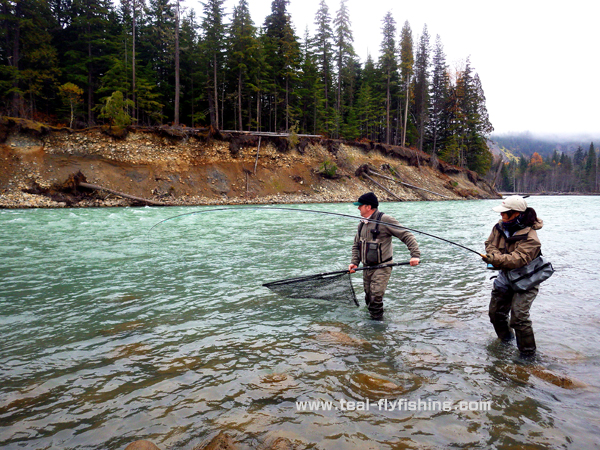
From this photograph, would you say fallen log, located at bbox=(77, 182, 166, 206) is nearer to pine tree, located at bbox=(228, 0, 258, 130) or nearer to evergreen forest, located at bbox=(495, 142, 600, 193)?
pine tree, located at bbox=(228, 0, 258, 130)

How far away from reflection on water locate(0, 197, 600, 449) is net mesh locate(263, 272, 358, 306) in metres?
0.24

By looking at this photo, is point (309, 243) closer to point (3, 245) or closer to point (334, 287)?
point (334, 287)

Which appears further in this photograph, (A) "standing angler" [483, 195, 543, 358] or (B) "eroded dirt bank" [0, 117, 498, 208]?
Answer: (B) "eroded dirt bank" [0, 117, 498, 208]

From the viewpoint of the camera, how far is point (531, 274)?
450 cm

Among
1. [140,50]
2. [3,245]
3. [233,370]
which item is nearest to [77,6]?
[140,50]

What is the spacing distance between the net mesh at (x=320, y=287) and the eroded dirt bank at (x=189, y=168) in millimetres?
24610

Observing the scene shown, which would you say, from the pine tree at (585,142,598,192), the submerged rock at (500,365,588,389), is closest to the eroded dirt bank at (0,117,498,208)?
the submerged rock at (500,365,588,389)

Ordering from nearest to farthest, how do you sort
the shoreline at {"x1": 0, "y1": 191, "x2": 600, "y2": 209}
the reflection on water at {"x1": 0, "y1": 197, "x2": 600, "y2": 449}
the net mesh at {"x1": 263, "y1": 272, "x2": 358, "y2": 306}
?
the reflection on water at {"x1": 0, "y1": 197, "x2": 600, "y2": 449}
the net mesh at {"x1": 263, "y1": 272, "x2": 358, "y2": 306}
the shoreline at {"x1": 0, "y1": 191, "x2": 600, "y2": 209}

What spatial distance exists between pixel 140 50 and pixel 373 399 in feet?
164

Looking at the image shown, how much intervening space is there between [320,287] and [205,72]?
3979cm

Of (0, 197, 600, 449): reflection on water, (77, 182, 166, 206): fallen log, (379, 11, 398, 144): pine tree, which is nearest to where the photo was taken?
(0, 197, 600, 449): reflection on water

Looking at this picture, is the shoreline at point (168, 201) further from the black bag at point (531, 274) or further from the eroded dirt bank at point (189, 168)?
the black bag at point (531, 274)

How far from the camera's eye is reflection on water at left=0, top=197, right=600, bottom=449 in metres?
3.19

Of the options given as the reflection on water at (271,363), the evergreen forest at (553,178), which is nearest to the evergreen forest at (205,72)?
the reflection on water at (271,363)
